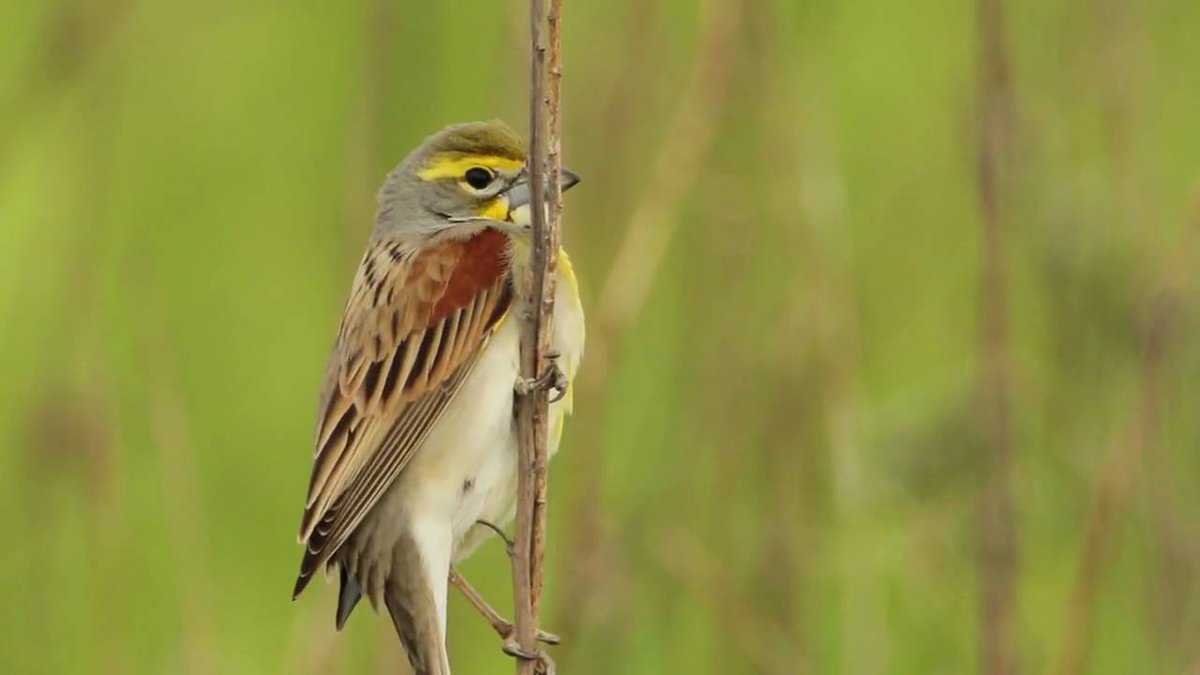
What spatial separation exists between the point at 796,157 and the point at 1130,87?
27.7 inches

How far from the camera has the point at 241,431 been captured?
696 centimetres

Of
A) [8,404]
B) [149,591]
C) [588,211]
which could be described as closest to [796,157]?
[588,211]

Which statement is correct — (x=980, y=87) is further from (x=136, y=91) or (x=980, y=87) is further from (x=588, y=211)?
(x=136, y=91)

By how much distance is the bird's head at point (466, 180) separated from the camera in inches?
173

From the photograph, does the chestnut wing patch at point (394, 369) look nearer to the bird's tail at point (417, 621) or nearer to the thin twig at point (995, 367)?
the bird's tail at point (417, 621)

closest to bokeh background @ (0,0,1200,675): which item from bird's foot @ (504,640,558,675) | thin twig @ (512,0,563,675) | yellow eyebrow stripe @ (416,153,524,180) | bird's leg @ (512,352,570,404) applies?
yellow eyebrow stripe @ (416,153,524,180)

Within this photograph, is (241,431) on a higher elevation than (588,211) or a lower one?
lower

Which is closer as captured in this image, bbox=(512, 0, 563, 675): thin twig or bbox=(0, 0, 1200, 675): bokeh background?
bbox=(512, 0, 563, 675): thin twig

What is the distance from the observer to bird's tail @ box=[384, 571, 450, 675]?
13.0 ft

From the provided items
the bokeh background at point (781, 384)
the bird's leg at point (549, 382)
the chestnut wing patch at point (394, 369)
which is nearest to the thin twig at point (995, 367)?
the bokeh background at point (781, 384)

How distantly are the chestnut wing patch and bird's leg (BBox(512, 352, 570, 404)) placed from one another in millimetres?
204

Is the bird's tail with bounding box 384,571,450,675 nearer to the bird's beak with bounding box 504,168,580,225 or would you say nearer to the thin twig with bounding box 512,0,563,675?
the thin twig with bounding box 512,0,563,675

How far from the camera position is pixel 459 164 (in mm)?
4449

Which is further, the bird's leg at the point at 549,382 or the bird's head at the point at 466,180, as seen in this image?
the bird's head at the point at 466,180
